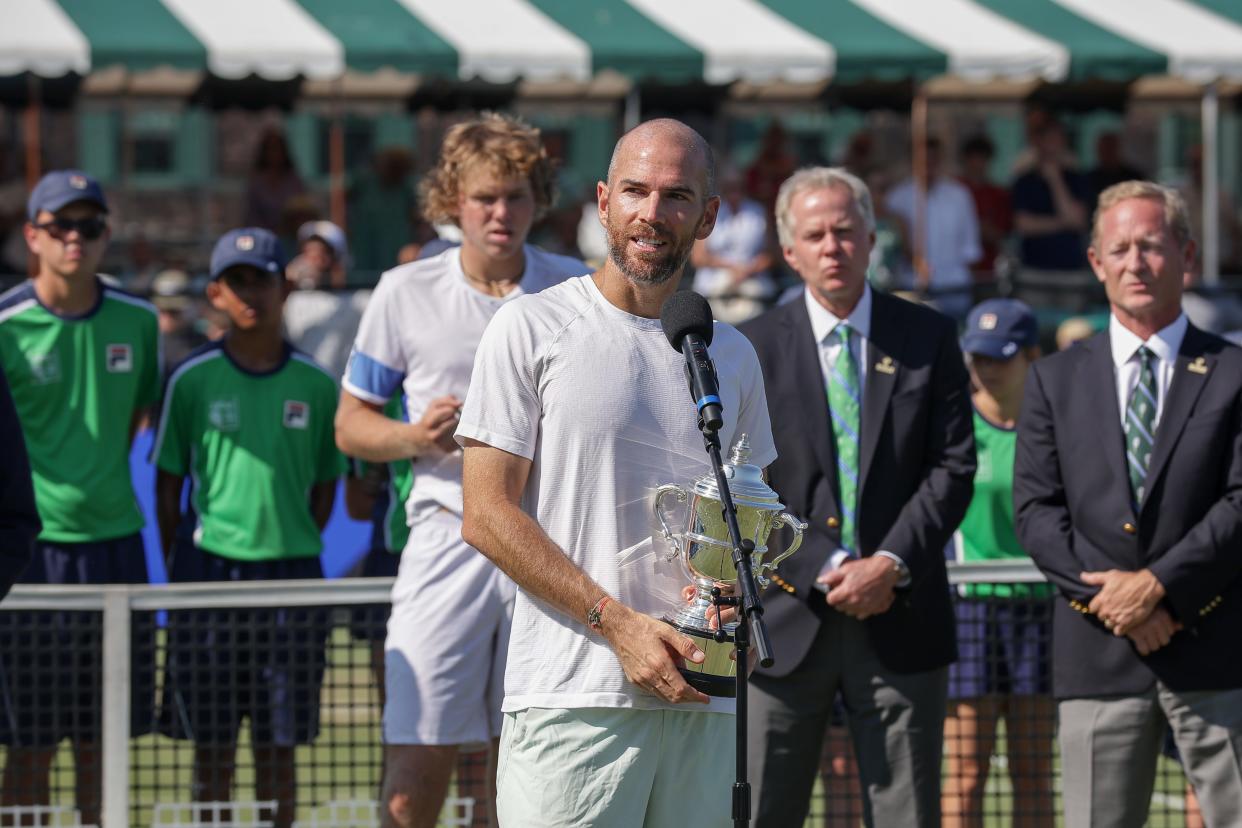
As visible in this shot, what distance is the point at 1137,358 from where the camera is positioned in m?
5.77

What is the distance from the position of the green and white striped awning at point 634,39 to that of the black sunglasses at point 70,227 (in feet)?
20.9

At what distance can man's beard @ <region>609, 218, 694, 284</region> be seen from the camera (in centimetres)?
415

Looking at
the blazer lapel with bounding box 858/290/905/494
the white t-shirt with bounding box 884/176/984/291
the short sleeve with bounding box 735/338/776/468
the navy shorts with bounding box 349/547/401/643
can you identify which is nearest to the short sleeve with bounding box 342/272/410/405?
the navy shorts with bounding box 349/547/401/643

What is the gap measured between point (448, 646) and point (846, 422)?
1.45 meters

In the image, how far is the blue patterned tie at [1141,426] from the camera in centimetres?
563

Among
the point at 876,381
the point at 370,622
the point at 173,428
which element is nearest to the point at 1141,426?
the point at 876,381

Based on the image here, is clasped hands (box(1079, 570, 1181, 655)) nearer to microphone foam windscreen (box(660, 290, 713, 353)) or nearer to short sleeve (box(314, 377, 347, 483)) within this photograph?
microphone foam windscreen (box(660, 290, 713, 353))

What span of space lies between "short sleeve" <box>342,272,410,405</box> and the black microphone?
198 centimetres

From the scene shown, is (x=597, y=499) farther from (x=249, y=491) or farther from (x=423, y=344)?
(x=249, y=491)

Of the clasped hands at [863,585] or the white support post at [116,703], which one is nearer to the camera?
the clasped hands at [863,585]

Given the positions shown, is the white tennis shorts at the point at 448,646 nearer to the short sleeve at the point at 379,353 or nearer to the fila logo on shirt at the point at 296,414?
the short sleeve at the point at 379,353

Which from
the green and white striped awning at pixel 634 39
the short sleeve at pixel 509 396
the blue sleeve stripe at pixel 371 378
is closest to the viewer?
the short sleeve at pixel 509 396

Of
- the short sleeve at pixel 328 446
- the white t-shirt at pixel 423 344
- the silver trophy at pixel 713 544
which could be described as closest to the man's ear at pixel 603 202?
the silver trophy at pixel 713 544

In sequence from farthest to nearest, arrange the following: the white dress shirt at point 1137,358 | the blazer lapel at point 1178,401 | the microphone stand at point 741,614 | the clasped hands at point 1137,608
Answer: the white dress shirt at point 1137,358 < the blazer lapel at point 1178,401 < the clasped hands at point 1137,608 < the microphone stand at point 741,614
